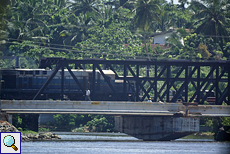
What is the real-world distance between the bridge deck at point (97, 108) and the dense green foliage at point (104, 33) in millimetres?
34085

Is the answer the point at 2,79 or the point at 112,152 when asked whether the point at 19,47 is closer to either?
the point at 2,79

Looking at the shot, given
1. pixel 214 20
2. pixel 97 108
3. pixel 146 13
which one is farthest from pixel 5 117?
pixel 214 20

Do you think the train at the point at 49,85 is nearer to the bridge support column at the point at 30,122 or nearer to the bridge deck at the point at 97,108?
the bridge support column at the point at 30,122

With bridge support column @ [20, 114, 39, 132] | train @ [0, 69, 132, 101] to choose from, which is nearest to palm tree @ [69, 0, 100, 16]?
train @ [0, 69, 132, 101]

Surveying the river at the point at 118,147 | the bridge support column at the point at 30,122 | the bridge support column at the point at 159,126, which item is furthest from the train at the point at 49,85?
the river at the point at 118,147

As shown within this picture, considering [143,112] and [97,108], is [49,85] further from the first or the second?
[143,112]

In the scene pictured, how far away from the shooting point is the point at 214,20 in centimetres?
10319

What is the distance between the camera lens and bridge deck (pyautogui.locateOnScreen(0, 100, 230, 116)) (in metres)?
58.2

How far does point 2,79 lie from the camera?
7181 cm

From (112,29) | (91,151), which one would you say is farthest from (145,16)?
(91,151)

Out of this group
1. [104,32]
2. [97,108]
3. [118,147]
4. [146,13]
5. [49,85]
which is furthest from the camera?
[146,13]

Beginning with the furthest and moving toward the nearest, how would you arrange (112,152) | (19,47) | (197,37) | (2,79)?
(197,37) → (19,47) → (2,79) → (112,152)

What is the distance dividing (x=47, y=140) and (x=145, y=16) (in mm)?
45211

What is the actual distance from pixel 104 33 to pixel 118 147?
151 feet
